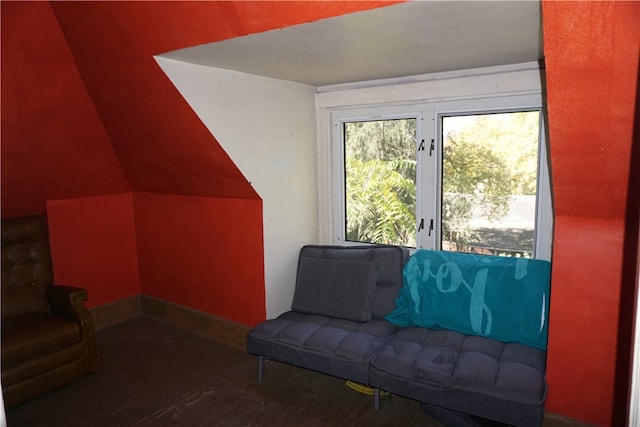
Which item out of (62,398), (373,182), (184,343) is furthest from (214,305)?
(373,182)

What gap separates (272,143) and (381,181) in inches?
38.0

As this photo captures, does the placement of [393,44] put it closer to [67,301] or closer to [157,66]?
[157,66]

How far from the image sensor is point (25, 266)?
342cm

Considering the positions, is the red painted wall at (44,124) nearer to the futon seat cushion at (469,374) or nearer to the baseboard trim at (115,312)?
the baseboard trim at (115,312)

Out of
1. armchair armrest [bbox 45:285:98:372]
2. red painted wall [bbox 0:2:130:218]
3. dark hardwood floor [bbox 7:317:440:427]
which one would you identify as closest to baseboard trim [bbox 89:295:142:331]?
dark hardwood floor [bbox 7:317:440:427]

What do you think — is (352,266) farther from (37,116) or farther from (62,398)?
(37,116)

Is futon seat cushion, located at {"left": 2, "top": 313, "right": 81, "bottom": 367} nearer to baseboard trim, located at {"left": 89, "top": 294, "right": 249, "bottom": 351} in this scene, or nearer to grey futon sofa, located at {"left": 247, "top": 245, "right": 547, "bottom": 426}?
baseboard trim, located at {"left": 89, "top": 294, "right": 249, "bottom": 351}

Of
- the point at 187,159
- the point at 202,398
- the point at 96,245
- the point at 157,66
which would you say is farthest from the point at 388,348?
the point at 96,245

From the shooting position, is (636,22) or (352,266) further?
(352,266)

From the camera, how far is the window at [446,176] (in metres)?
3.00

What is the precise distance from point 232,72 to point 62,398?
251 centimetres

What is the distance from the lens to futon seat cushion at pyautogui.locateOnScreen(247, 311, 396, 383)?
104 inches

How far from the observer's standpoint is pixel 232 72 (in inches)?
120

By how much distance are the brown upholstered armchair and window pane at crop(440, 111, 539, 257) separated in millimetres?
2805
